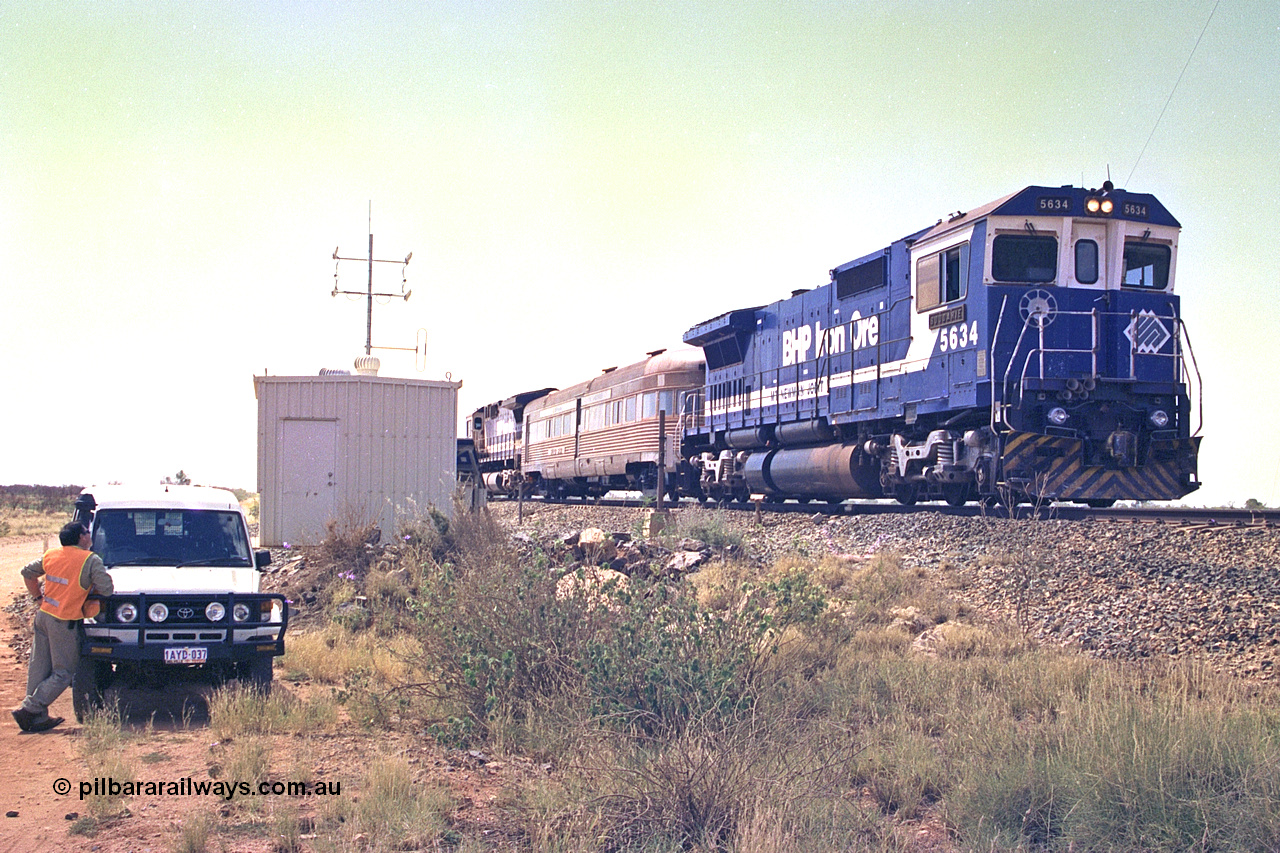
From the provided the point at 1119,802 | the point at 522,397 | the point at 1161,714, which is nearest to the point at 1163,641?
the point at 1161,714

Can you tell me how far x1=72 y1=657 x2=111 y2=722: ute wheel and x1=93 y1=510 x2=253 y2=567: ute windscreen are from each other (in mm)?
1032

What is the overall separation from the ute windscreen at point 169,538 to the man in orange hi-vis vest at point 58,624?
0.98 m

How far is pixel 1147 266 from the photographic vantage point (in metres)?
13.9

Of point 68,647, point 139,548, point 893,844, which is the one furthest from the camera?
point 139,548

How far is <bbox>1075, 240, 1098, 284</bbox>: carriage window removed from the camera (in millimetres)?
13680

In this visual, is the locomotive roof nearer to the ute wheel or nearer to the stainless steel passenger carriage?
the stainless steel passenger carriage

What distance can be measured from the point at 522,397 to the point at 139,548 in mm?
30599

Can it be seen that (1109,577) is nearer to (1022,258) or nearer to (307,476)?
(1022,258)

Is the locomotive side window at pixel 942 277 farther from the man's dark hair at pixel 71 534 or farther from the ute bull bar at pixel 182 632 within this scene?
the man's dark hair at pixel 71 534

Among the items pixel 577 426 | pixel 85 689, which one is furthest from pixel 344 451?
pixel 577 426

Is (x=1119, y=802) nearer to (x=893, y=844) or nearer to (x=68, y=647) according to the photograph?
(x=893, y=844)

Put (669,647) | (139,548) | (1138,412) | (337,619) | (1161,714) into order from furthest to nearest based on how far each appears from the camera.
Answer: (1138,412) → (337,619) → (139,548) → (669,647) → (1161,714)

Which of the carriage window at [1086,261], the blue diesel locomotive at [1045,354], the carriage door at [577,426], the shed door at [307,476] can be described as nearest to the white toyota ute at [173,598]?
the shed door at [307,476]

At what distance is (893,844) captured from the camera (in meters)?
4.75
